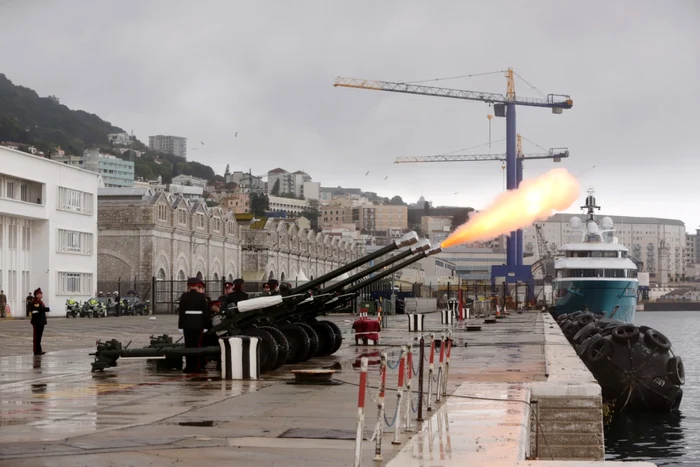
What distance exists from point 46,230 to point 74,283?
5204 millimetres

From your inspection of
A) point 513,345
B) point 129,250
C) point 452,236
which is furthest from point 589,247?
point 452,236

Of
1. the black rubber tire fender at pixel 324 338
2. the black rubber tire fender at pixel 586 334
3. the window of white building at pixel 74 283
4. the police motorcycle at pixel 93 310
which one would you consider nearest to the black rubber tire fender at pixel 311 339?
the black rubber tire fender at pixel 324 338

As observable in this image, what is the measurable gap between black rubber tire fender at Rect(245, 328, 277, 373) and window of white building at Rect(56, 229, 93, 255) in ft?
185

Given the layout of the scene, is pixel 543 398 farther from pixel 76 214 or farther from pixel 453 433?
pixel 76 214

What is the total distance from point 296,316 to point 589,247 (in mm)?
66675

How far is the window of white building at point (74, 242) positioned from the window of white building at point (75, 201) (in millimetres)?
1692

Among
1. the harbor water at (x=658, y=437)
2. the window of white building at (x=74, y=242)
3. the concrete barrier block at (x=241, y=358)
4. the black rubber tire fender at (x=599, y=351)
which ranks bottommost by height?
the harbor water at (x=658, y=437)

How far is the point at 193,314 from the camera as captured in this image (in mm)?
21797

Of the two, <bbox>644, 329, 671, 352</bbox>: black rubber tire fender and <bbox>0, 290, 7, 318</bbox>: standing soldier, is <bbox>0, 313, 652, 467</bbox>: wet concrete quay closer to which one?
<bbox>644, 329, 671, 352</bbox>: black rubber tire fender

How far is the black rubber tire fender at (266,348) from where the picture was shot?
71.3ft

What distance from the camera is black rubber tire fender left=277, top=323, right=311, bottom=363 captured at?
977 inches

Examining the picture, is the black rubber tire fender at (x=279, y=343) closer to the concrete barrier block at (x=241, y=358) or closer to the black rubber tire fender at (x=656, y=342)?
the concrete barrier block at (x=241, y=358)

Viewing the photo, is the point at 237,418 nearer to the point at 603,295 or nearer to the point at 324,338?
the point at 324,338

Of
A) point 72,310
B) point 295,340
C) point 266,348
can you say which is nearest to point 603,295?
point 72,310
